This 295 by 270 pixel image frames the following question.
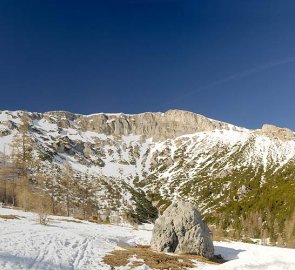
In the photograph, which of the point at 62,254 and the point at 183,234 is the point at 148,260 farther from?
the point at 183,234

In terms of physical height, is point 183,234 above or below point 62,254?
above

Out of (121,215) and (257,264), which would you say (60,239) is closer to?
(257,264)

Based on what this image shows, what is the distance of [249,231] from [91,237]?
443ft

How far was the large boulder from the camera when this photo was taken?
140 ft

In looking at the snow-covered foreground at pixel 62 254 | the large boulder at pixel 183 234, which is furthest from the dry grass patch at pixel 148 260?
the large boulder at pixel 183 234

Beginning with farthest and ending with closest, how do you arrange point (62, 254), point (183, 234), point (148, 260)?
1. point (183, 234)
2. point (148, 260)
3. point (62, 254)

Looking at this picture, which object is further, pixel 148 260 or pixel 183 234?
Answer: pixel 183 234

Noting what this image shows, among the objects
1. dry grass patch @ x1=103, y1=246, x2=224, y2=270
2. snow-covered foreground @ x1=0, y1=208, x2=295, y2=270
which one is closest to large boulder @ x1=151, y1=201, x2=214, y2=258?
dry grass patch @ x1=103, y1=246, x2=224, y2=270

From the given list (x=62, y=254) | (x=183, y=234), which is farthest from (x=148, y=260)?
(x=183, y=234)

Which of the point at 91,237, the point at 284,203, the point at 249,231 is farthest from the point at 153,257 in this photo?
the point at 284,203

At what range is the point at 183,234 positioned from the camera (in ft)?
144

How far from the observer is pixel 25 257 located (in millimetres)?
27141

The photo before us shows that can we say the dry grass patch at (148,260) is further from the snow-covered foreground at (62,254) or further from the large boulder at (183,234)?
the large boulder at (183,234)

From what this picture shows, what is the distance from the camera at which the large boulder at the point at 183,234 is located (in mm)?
42750
